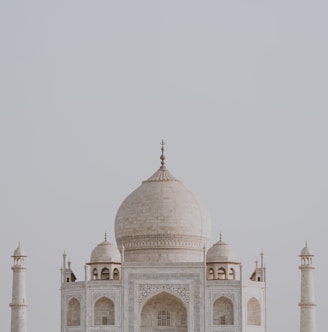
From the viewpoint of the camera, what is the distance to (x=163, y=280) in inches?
1759

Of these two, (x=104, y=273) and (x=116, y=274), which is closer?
(x=104, y=273)

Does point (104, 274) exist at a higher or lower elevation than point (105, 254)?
lower

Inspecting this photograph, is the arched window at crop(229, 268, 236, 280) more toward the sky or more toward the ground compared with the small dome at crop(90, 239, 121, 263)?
more toward the ground

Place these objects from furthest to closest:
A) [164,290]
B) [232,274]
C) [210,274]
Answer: [210,274] → [232,274] → [164,290]

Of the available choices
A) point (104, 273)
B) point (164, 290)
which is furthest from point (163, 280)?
→ point (104, 273)

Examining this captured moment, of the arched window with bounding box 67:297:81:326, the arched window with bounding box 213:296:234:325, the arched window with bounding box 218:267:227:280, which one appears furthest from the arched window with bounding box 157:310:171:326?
the arched window with bounding box 67:297:81:326

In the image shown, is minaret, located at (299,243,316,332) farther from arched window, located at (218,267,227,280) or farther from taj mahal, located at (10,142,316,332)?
arched window, located at (218,267,227,280)

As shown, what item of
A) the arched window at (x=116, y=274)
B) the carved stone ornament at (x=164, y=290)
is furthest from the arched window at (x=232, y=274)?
the arched window at (x=116, y=274)

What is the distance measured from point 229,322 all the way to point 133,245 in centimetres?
475

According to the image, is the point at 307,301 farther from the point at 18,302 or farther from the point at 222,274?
the point at 18,302

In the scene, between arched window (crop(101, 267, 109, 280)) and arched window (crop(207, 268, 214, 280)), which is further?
arched window (crop(207, 268, 214, 280))

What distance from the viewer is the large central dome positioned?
46531 mm

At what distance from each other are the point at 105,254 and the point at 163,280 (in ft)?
7.41

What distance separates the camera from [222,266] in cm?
4541
